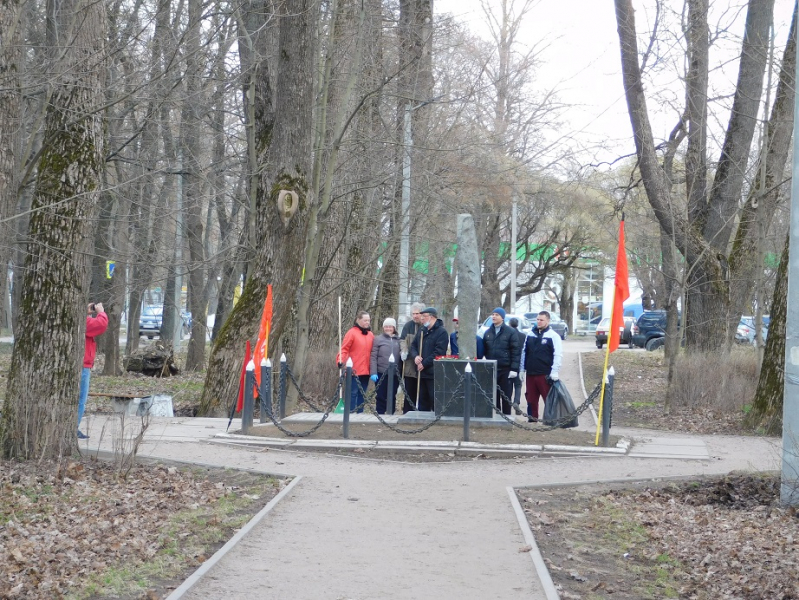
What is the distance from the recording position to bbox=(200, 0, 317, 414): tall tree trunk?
16859 millimetres

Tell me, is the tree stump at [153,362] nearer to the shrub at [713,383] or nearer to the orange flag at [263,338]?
the orange flag at [263,338]

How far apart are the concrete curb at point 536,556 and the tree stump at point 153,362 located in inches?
776

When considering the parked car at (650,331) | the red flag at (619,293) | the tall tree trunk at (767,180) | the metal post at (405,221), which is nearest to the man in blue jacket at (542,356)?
the red flag at (619,293)

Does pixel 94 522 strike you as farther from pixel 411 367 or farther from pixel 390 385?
pixel 390 385

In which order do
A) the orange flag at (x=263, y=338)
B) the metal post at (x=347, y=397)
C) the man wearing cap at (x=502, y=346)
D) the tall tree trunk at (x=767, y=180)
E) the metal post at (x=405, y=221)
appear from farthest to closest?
the metal post at (x=405, y=221)
the tall tree trunk at (x=767, y=180)
the man wearing cap at (x=502, y=346)
the orange flag at (x=263, y=338)
the metal post at (x=347, y=397)

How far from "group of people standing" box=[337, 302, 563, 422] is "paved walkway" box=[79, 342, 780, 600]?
178cm

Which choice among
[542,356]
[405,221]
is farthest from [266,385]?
[405,221]

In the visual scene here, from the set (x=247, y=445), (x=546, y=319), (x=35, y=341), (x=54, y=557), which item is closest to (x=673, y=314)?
(x=546, y=319)

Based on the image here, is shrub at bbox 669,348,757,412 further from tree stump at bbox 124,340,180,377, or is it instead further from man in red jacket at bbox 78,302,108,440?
tree stump at bbox 124,340,180,377

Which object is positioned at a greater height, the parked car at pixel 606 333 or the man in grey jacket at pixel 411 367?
the parked car at pixel 606 333

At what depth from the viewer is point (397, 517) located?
8930 millimetres

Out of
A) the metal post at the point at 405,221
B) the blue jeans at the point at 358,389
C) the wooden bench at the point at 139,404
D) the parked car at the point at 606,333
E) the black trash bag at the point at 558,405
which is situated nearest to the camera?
the black trash bag at the point at 558,405

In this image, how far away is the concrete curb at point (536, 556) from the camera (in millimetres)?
6383

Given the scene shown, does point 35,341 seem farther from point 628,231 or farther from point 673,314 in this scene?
point 628,231
